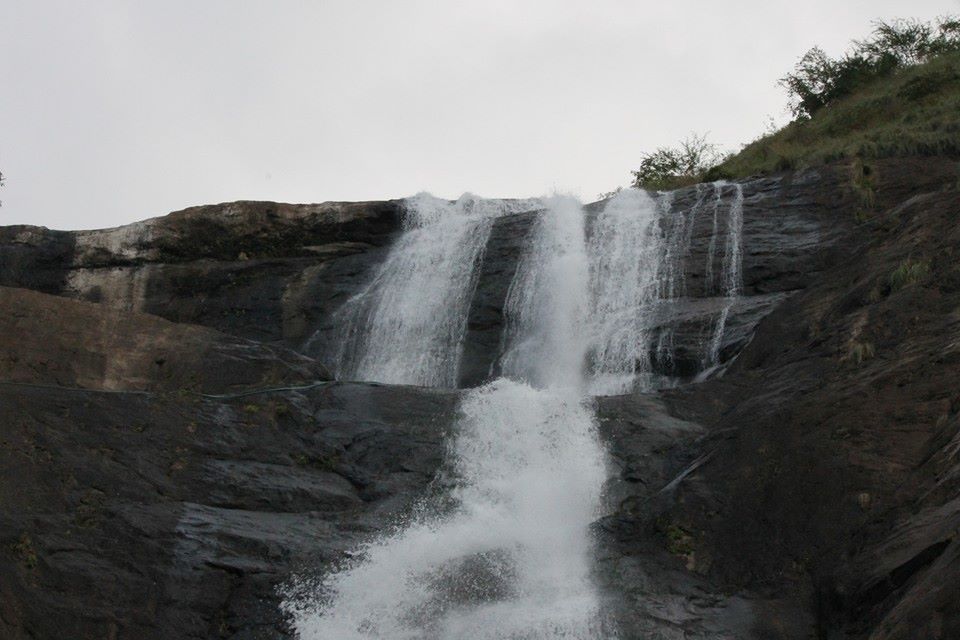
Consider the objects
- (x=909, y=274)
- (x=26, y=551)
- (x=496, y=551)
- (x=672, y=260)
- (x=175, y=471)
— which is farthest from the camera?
(x=672, y=260)

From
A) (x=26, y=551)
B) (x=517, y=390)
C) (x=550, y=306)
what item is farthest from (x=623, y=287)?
(x=26, y=551)

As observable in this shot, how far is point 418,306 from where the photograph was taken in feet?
76.0

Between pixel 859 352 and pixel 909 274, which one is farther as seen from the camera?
pixel 909 274

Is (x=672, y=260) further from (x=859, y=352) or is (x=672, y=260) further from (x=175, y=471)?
(x=175, y=471)

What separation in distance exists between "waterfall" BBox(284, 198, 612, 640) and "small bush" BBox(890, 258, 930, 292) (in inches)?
175

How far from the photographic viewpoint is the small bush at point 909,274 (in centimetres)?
1431

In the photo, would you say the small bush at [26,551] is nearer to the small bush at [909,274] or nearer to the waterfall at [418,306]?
the waterfall at [418,306]

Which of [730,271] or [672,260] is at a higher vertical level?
[672,260]

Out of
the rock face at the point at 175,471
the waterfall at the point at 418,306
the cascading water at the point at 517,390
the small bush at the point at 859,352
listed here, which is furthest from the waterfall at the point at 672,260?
the small bush at the point at 859,352

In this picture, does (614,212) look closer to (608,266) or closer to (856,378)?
(608,266)

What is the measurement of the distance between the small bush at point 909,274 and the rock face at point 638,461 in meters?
0.03

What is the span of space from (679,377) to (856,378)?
536cm

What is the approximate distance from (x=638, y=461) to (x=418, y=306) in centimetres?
917

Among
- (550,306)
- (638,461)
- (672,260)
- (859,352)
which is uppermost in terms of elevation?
(672,260)
